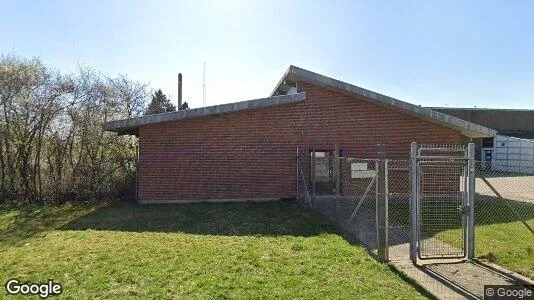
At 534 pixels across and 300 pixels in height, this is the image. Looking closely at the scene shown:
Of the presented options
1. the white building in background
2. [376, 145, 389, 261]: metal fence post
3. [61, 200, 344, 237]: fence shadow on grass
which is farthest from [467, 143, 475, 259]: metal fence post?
the white building in background

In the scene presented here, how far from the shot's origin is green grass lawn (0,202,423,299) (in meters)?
5.04

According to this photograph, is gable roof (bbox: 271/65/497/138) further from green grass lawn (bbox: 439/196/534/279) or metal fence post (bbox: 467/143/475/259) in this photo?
metal fence post (bbox: 467/143/475/259)

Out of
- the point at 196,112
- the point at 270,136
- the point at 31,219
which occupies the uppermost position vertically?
the point at 196,112

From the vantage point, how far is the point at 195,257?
21.2 feet

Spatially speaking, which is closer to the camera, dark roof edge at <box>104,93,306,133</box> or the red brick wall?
dark roof edge at <box>104,93,306,133</box>

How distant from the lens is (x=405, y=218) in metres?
10.6

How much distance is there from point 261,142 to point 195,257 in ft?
23.5

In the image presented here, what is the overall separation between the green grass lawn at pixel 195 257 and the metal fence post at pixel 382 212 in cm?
29

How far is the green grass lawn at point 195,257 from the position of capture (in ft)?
16.5

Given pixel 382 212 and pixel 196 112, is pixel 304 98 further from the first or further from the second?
pixel 382 212

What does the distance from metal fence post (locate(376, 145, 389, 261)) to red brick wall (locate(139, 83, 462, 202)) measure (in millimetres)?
6908

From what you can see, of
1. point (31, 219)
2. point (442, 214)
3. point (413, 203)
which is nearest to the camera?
point (413, 203)

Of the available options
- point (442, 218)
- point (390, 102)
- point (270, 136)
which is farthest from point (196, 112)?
point (442, 218)

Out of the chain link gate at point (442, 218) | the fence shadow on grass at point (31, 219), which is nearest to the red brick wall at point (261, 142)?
the fence shadow on grass at point (31, 219)
